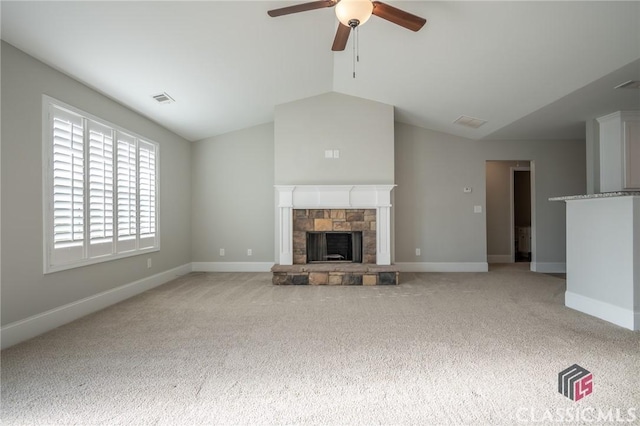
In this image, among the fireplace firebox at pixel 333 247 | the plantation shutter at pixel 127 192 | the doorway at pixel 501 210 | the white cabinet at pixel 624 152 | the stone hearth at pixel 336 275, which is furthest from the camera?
the doorway at pixel 501 210

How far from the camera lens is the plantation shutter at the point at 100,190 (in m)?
3.37

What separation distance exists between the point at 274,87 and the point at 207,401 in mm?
3912

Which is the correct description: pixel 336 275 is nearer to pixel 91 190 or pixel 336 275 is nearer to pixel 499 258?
pixel 91 190

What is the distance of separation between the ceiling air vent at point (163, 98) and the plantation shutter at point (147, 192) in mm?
716

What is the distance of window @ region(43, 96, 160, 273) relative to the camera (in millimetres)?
2902

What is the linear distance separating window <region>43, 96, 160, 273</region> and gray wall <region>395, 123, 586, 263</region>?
4.18m

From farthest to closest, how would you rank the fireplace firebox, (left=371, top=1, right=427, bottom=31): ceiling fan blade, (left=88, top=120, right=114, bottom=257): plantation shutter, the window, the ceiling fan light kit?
the fireplace firebox → (left=88, top=120, right=114, bottom=257): plantation shutter → the window → (left=371, top=1, right=427, bottom=31): ceiling fan blade → the ceiling fan light kit

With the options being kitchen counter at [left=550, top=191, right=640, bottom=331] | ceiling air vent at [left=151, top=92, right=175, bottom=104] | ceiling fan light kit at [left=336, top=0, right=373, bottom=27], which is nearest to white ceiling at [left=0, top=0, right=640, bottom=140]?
ceiling air vent at [left=151, top=92, right=175, bottom=104]

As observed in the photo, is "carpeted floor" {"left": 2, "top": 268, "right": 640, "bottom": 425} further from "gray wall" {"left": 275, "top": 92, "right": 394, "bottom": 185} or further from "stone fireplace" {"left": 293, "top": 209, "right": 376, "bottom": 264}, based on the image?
"gray wall" {"left": 275, "top": 92, "right": 394, "bottom": 185}

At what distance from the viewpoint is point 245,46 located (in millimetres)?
3305

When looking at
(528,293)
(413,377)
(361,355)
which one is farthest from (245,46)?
(528,293)

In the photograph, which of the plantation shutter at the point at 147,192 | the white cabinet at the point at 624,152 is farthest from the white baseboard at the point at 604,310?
the plantation shutter at the point at 147,192

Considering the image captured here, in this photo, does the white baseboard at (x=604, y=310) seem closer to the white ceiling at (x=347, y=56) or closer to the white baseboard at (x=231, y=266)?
the white ceiling at (x=347, y=56)

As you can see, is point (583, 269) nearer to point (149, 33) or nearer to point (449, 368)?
point (449, 368)
